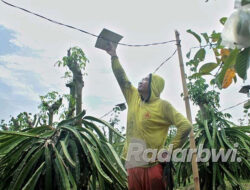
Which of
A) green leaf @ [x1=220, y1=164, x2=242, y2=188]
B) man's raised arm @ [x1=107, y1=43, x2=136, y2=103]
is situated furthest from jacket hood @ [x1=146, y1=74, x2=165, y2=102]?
green leaf @ [x1=220, y1=164, x2=242, y2=188]

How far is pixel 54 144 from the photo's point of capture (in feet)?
6.07

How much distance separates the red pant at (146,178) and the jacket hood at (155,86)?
0.46m

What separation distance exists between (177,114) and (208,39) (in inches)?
42.6

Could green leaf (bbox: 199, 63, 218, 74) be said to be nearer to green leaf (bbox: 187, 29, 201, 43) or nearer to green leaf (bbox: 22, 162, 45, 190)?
green leaf (bbox: 187, 29, 201, 43)

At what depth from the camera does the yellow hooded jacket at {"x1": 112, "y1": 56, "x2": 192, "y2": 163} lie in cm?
173

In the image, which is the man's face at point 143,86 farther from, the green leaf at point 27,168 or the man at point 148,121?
the green leaf at point 27,168

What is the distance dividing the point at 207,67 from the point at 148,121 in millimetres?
1189

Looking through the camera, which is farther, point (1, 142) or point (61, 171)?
point (1, 142)

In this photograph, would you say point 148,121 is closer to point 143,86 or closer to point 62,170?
point 143,86

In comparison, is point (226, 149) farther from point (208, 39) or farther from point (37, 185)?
point (208, 39)

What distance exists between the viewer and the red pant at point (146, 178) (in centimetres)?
166

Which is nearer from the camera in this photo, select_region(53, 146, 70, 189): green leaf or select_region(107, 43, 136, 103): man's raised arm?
select_region(53, 146, 70, 189): green leaf

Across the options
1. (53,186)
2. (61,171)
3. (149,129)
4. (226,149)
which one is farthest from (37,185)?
(226,149)

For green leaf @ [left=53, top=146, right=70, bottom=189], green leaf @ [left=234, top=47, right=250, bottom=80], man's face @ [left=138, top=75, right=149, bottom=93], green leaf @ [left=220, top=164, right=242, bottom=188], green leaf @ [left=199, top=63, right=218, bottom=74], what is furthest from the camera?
green leaf @ [left=220, top=164, right=242, bottom=188]
